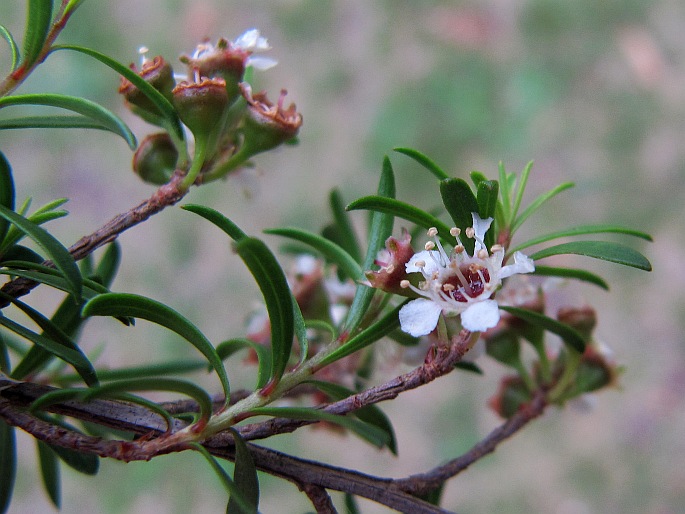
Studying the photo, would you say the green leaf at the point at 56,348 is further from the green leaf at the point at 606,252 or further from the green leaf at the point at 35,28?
the green leaf at the point at 606,252

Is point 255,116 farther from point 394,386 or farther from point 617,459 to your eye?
point 617,459

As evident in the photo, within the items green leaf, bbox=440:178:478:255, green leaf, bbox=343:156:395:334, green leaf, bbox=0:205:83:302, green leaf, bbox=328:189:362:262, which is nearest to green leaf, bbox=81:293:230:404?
green leaf, bbox=0:205:83:302

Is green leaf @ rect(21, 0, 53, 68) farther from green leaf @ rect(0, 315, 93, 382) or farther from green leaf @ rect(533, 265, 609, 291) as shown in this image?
green leaf @ rect(533, 265, 609, 291)

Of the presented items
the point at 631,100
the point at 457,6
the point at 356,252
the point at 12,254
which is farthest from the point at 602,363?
the point at 457,6

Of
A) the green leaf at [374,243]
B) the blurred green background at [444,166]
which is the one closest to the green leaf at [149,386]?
the green leaf at [374,243]

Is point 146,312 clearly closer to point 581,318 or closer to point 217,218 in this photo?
point 217,218
